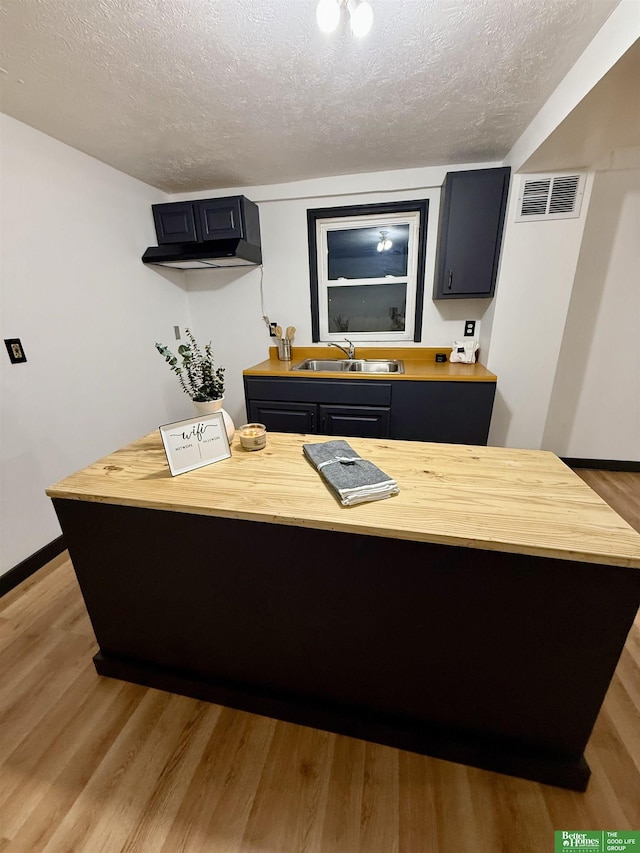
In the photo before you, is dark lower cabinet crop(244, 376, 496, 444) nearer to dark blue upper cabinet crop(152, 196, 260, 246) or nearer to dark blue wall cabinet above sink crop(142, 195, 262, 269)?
dark blue wall cabinet above sink crop(142, 195, 262, 269)

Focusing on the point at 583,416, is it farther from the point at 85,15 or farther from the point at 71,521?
the point at 85,15

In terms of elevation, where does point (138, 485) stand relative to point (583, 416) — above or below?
above

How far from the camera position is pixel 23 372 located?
1821 mm

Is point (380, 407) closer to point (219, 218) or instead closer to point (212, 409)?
point (212, 409)

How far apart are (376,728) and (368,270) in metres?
2.91

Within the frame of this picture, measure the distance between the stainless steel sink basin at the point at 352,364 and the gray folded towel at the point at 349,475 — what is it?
172cm

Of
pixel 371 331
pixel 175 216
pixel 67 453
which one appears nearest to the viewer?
pixel 67 453

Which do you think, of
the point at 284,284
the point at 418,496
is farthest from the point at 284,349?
the point at 418,496

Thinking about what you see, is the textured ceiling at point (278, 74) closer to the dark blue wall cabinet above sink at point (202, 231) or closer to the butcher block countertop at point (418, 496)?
the dark blue wall cabinet above sink at point (202, 231)

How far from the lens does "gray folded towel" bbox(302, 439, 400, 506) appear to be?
0.97 m

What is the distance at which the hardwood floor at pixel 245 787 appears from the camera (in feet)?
3.04

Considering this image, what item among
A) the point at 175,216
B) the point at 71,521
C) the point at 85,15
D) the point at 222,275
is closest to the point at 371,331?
the point at 222,275

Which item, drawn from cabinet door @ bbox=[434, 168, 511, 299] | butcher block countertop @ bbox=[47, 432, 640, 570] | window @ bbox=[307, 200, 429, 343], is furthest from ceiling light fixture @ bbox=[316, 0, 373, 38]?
window @ bbox=[307, 200, 429, 343]

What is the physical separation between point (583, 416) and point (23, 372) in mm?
3781
